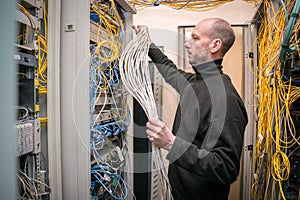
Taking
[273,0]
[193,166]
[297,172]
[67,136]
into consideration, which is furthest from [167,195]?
[273,0]

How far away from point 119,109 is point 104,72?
0.32m

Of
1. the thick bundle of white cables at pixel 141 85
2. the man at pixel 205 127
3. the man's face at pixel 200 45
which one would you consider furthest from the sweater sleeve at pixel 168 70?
the thick bundle of white cables at pixel 141 85

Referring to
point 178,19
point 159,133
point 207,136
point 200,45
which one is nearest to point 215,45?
point 200,45

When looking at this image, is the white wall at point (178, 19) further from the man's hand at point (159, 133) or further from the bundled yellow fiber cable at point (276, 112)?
the man's hand at point (159, 133)

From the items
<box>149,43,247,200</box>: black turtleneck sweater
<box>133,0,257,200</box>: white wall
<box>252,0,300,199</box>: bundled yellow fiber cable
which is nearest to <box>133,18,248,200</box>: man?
<box>149,43,247,200</box>: black turtleneck sweater

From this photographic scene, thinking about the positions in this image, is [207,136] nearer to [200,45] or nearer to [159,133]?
[159,133]

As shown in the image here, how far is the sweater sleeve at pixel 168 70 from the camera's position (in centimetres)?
153

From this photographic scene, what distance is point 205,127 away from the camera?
1.17 metres

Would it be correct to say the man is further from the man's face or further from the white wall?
the white wall

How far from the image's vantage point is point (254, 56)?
208cm

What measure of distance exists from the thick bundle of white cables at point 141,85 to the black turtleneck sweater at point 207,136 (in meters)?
0.08

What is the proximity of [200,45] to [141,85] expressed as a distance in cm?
50

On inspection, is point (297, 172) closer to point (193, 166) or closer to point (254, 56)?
point (193, 166)

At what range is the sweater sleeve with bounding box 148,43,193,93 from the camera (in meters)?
1.53
